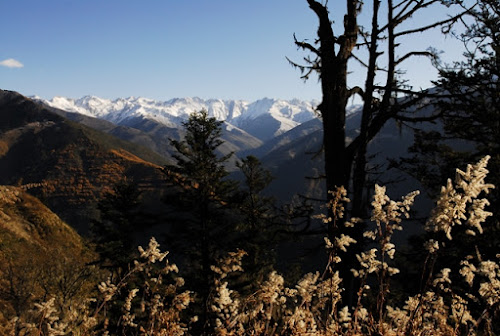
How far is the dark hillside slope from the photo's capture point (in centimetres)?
13588

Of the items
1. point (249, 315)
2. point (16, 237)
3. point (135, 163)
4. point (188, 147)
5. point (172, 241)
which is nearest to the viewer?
point (249, 315)

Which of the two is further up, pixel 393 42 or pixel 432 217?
pixel 393 42

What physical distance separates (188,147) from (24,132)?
220 meters

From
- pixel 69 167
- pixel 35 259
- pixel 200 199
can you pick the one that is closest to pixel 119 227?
pixel 200 199

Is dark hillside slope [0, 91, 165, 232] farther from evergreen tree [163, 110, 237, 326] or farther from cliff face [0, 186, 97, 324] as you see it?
evergreen tree [163, 110, 237, 326]

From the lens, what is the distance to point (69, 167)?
164000mm

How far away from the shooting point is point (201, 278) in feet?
62.6

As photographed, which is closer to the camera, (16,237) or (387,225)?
(387,225)

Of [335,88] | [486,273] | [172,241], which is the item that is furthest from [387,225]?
[172,241]

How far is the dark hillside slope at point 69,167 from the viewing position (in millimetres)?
135875

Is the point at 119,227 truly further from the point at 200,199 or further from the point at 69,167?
the point at 69,167

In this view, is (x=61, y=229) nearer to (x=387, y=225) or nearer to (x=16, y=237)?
(x=16, y=237)

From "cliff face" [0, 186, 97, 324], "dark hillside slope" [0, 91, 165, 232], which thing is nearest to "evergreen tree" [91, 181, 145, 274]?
"cliff face" [0, 186, 97, 324]

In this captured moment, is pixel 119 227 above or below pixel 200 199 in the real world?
below
